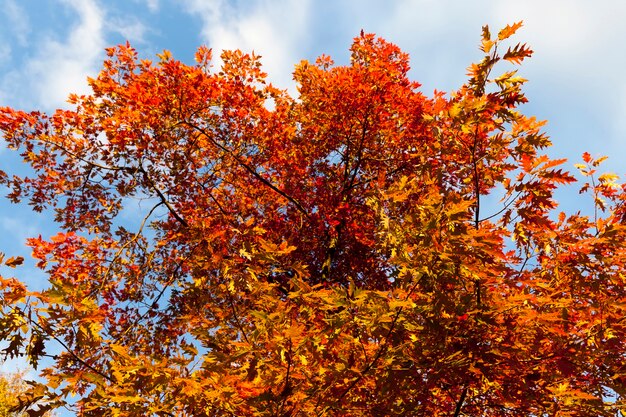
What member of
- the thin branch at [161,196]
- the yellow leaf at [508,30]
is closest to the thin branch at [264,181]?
the thin branch at [161,196]

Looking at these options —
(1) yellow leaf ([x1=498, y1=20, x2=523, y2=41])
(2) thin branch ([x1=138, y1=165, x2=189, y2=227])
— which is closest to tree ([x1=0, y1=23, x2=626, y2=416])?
(1) yellow leaf ([x1=498, y1=20, x2=523, y2=41])

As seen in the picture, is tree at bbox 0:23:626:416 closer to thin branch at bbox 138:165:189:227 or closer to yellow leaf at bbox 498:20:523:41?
yellow leaf at bbox 498:20:523:41

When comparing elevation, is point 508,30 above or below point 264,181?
below

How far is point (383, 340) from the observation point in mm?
3719

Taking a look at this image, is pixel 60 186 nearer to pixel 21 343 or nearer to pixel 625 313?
pixel 21 343

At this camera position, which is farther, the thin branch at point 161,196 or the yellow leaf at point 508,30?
the thin branch at point 161,196

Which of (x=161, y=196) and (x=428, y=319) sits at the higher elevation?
(x=161, y=196)

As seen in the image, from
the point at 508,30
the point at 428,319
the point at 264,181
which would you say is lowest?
the point at 428,319

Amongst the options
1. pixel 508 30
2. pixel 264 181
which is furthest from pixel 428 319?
pixel 264 181

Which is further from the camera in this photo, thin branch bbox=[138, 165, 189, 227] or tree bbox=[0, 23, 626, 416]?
thin branch bbox=[138, 165, 189, 227]

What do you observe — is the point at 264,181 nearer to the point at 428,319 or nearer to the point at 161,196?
the point at 161,196

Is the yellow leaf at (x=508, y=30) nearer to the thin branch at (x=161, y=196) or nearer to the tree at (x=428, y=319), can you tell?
the tree at (x=428, y=319)

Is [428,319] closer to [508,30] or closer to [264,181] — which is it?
[508,30]

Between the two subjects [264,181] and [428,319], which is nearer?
[428,319]
